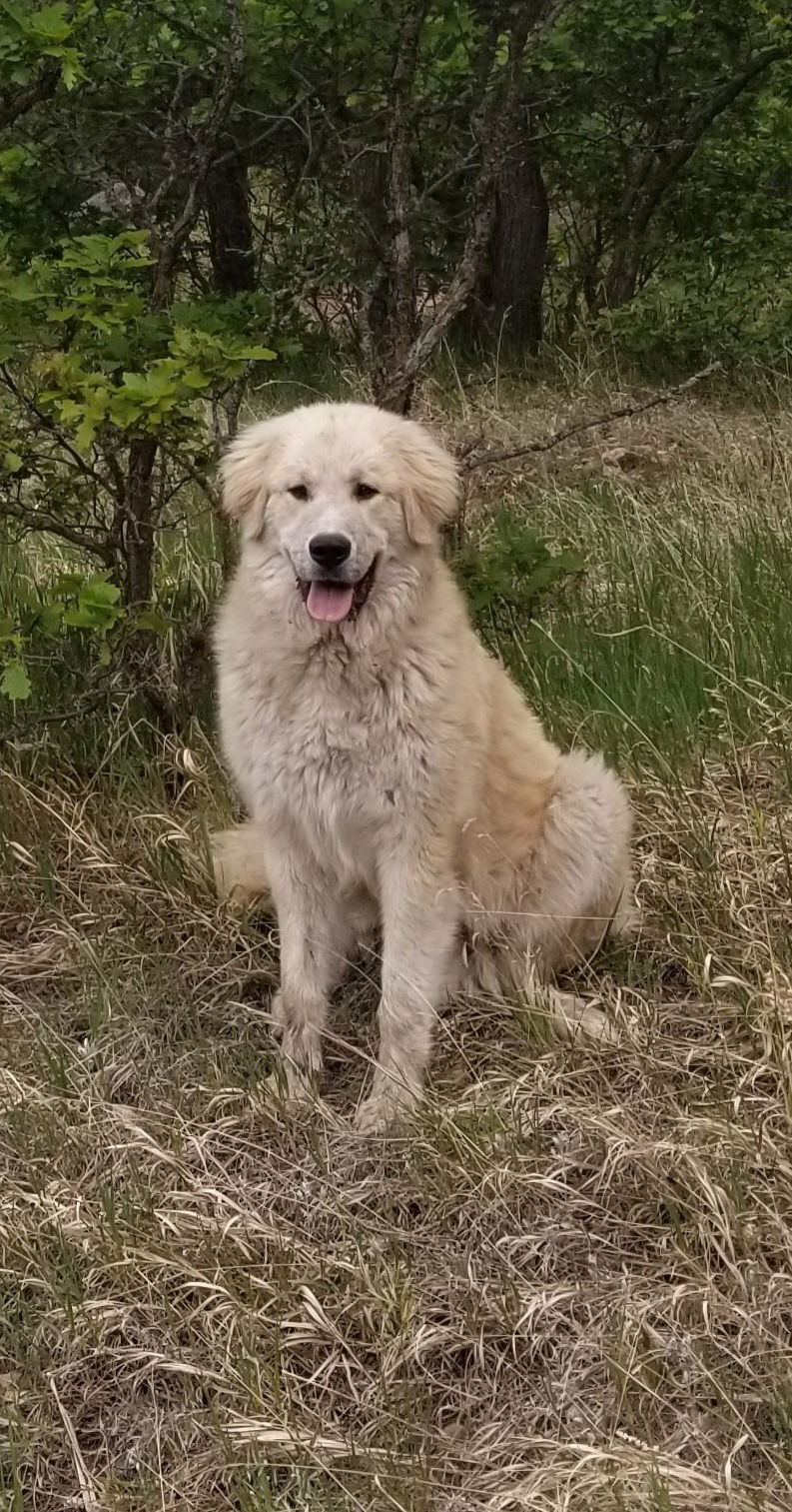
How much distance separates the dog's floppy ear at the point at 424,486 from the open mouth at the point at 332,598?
136 mm

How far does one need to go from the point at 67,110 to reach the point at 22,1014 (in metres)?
2.61

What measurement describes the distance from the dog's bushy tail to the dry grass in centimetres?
8

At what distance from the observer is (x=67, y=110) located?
398 centimetres

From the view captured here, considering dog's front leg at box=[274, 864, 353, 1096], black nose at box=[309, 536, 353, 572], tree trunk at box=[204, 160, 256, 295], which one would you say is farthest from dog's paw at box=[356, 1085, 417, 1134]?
tree trunk at box=[204, 160, 256, 295]

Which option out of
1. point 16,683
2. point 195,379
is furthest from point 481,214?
point 16,683

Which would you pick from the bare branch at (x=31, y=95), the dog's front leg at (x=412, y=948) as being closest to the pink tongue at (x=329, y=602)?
the dog's front leg at (x=412, y=948)

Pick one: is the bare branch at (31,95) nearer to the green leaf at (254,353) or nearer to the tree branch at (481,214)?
the green leaf at (254,353)

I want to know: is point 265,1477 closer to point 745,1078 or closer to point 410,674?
point 745,1078

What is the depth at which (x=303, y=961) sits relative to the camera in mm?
3123

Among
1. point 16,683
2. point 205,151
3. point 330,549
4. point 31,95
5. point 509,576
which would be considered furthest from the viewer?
point 509,576

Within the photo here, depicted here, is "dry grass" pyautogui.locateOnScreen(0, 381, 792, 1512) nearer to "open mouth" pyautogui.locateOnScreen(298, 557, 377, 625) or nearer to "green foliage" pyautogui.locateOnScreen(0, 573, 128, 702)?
"green foliage" pyautogui.locateOnScreen(0, 573, 128, 702)

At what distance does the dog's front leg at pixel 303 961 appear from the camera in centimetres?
310

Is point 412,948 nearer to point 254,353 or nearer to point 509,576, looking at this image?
point 254,353

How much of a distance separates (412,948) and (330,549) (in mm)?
874
